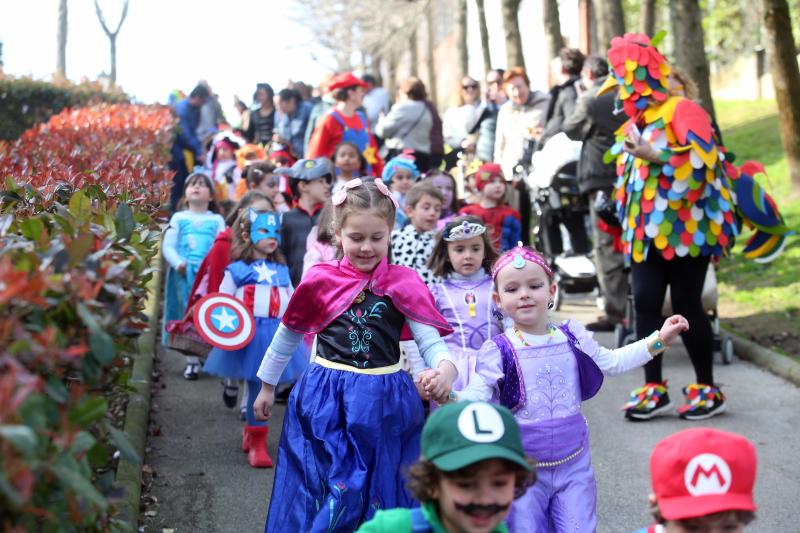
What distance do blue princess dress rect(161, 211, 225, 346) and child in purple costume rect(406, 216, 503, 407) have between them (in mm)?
3247

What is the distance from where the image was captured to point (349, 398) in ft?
15.5

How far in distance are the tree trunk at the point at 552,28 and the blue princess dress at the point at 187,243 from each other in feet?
40.4

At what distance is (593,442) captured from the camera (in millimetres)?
7332

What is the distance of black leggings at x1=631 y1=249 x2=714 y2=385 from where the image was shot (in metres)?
7.61

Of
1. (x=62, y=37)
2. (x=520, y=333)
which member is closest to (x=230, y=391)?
(x=520, y=333)

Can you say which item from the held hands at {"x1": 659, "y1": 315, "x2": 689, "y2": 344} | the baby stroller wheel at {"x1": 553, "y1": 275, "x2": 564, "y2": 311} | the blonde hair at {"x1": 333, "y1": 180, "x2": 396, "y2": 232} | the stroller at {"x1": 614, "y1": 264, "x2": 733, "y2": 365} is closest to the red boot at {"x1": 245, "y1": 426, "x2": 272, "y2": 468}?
the blonde hair at {"x1": 333, "y1": 180, "x2": 396, "y2": 232}

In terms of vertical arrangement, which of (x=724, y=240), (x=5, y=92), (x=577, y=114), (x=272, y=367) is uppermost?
(x=5, y=92)

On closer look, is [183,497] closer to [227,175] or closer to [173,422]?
[173,422]

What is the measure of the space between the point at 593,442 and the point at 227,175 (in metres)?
8.38

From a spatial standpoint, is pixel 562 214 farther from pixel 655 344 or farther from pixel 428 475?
pixel 428 475

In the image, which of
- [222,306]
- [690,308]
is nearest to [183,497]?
[222,306]

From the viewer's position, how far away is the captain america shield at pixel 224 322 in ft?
22.7

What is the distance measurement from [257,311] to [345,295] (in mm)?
2640

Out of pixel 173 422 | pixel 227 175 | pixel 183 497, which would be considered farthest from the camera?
pixel 227 175
